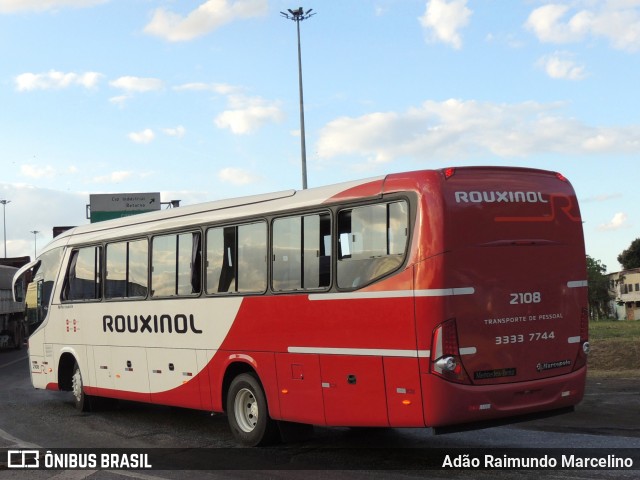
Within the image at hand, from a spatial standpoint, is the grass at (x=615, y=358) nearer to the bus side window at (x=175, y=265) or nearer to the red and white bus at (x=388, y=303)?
the red and white bus at (x=388, y=303)

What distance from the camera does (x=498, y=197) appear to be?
897 cm

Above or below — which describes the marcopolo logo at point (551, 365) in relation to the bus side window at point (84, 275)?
below

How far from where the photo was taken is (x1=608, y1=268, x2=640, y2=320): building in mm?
102625

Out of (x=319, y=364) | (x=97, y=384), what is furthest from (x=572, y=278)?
(x=97, y=384)

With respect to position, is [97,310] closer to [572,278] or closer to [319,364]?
[319,364]

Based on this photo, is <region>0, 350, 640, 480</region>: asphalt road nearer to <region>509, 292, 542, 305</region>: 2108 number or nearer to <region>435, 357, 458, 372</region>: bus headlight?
<region>435, 357, 458, 372</region>: bus headlight

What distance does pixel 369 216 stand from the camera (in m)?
9.17

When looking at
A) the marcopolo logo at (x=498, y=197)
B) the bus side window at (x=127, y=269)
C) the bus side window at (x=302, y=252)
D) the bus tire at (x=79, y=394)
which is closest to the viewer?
the marcopolo logo at (x=498, y=197)

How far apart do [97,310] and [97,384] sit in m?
1.29

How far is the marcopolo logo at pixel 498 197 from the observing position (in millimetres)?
8742

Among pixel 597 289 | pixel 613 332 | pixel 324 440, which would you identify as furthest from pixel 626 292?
pixel 324 440

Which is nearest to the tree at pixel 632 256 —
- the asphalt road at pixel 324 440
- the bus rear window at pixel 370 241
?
the asphalt road at pixel 324 440

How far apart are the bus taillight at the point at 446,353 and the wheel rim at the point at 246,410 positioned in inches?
127

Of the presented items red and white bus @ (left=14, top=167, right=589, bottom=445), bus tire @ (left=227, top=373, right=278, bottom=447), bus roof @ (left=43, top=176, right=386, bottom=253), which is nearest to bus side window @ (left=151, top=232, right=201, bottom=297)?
red and white bus @ (left=14, top=167, right=589, bottom=445)
